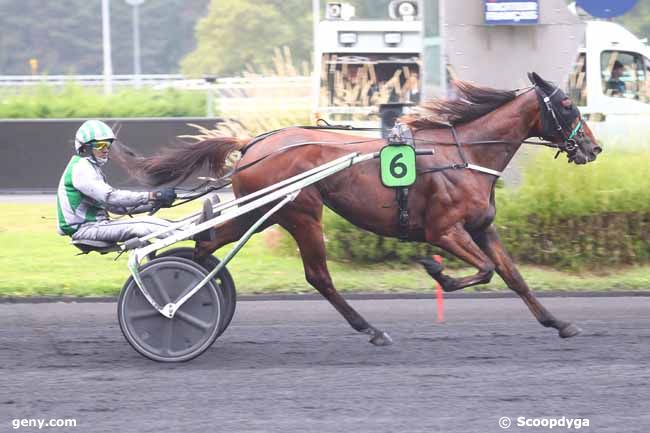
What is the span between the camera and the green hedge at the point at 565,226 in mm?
9266

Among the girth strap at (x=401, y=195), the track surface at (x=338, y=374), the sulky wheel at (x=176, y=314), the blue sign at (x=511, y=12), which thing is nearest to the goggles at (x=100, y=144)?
the sulky wheel at (x=176, y=314)

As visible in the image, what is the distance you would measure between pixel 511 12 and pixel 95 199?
4.75 m

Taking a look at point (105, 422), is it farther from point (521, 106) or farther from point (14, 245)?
point (14, 245)

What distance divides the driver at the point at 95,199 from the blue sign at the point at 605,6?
4.75 meters

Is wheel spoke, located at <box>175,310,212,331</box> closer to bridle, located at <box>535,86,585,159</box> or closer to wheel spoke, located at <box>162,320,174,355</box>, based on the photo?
wheel spoke, located at <box>162,320,174,355</box>

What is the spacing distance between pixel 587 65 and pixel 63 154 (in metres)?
7.15

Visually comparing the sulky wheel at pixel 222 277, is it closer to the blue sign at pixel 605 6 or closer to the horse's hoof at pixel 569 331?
the horse's hoof at pixel 569 331

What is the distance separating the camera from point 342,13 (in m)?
15.1

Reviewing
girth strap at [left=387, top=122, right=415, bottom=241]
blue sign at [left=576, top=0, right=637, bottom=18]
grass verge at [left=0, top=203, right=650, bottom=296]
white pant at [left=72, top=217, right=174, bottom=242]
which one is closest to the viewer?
white pant at [left=72, top=217, right=174, bottom=242]

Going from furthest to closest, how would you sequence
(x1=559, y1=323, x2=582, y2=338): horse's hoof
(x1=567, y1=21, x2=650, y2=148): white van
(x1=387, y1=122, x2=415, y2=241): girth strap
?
(x1=567, y1=21, x2=650, y2=148): white van, (x1=559, y1=323, x2=582, y2=338): horse's hoof, (x1=387, y1=122, x2=415, y2=241): girth strap

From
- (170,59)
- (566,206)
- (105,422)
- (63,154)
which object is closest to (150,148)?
(63,154)

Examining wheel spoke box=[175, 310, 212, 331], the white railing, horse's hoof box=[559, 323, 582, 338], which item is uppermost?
the white railing

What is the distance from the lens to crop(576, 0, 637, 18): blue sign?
31.1 feet

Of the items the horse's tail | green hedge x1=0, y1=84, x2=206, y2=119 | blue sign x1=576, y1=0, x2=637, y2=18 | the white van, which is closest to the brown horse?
the horse's tail
